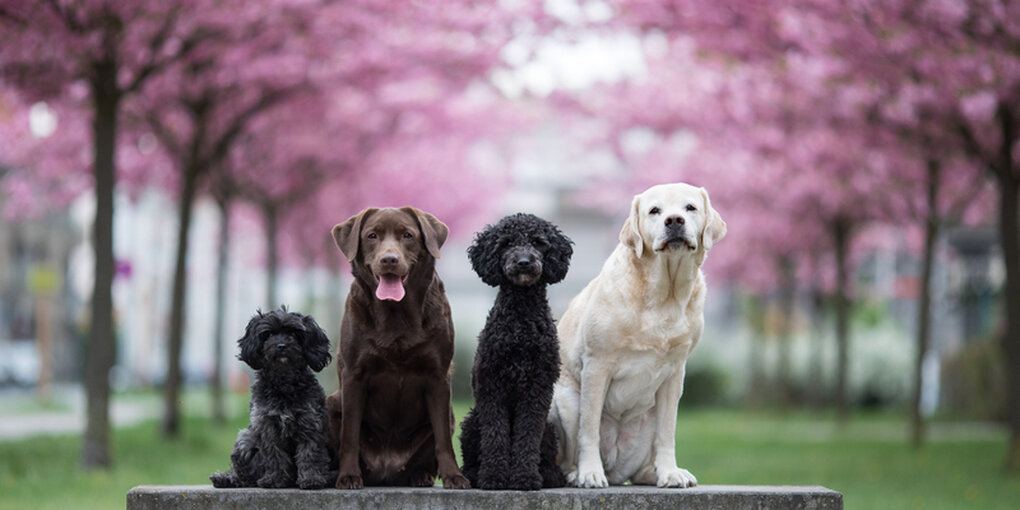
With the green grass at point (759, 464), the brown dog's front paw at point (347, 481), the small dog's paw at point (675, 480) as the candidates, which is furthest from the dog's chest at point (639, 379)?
the green grass at point (759, 464)

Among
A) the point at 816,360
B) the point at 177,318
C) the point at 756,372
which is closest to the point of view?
the point at 177,318

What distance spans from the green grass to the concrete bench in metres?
3.70

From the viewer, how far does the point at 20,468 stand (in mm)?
10477

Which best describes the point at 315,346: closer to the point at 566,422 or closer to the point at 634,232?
the point at 566,422

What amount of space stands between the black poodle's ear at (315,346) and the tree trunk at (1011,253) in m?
8.96

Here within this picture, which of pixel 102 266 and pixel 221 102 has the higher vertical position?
pixel 221 102

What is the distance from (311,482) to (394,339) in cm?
67

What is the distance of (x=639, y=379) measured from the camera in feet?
16.0

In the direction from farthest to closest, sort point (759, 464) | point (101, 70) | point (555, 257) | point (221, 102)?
point (221, 102) < point (759, 464) < point (101, 70) < point (555, 257)

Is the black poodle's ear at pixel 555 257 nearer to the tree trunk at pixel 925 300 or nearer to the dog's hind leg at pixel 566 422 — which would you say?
the dog's hind leg at pixel 566 422

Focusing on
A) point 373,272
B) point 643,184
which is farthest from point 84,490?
point 643,184

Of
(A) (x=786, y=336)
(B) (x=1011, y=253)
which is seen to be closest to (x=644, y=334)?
(B) (x=1011, y=253)

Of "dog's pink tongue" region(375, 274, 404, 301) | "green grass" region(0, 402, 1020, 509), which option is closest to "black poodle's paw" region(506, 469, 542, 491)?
"dog's pink tongue" region(375, 274, 404, 301)

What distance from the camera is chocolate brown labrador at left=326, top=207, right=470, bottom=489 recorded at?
4617 mm
